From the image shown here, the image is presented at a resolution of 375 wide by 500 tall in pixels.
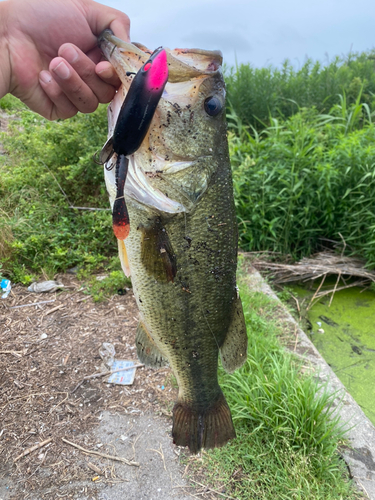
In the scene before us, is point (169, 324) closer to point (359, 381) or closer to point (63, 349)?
point (63, 349)

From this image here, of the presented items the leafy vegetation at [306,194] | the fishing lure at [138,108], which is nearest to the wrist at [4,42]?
the fishing lure at [138,108]

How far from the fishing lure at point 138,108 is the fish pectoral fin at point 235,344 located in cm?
75

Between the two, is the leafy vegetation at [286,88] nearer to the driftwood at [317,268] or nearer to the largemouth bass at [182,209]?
the driftwood at [317,268]

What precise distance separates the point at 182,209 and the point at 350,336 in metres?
3.25

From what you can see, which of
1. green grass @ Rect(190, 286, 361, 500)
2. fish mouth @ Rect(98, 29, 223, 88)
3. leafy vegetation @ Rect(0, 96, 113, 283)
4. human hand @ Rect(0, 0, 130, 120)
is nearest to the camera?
fish mouth @ Rect(98, 29, 223, 88)

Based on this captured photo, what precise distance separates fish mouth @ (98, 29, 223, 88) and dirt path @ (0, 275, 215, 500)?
81.5 inches

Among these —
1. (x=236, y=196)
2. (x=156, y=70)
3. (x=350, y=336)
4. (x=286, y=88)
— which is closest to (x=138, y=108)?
(x=156, y=70)

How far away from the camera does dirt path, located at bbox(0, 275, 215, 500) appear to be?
1.98 m

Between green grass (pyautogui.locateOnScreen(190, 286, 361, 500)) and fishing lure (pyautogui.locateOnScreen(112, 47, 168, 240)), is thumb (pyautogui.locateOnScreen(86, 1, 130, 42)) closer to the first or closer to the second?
fishing lure (pyautogui.locateOnScreen(112, 47, 168, 240))

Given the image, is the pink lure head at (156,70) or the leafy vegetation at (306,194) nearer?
the pink lure head at (156,70)

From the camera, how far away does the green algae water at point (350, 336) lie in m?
3.18

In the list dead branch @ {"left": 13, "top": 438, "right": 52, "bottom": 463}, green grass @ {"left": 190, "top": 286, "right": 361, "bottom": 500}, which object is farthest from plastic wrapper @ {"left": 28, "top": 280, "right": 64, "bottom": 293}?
green grass @ {"left": 190, "top": 286, "right": 361, "bottom": 500}

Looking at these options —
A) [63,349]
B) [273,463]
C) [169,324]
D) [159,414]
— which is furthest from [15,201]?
[273,463]

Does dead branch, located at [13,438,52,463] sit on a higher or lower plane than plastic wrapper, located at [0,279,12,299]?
lower
